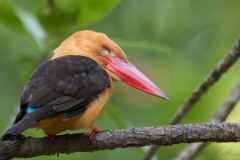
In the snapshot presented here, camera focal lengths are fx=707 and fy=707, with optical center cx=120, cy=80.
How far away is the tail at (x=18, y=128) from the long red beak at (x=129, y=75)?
120 centimetres

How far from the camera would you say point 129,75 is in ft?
17.1

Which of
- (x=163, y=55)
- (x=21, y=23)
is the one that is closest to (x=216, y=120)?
(x=21, y=23)

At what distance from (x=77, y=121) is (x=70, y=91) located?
198mm

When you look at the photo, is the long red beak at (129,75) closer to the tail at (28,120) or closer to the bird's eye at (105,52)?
the bird's eye at (105,52)

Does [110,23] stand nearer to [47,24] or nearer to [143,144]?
[47,24]

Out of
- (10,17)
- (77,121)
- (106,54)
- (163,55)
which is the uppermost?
(10,17)

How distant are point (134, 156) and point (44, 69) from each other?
9.11 feet

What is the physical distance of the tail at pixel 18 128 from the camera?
3.92 metres

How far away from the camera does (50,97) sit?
4.32 meters

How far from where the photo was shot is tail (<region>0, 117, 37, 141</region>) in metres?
3.92

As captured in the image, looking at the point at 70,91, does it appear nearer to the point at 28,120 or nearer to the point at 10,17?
the point at 28,120

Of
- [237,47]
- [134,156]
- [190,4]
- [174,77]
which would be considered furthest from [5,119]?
[237,47]

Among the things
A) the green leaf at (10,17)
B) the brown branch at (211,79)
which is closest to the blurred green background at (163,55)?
the green leaf at (10,17)

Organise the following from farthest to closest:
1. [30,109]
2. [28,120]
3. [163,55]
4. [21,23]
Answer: [163,55]
[21,23]
[30,109]
[28,120]
